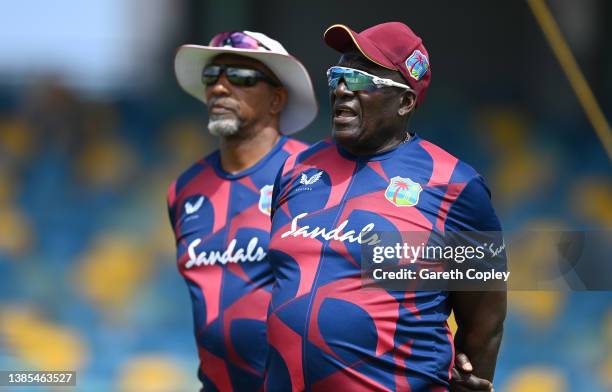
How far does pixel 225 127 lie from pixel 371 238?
1.32m

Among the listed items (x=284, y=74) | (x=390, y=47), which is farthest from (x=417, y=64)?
(x=284, y=74)

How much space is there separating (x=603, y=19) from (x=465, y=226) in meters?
6.98

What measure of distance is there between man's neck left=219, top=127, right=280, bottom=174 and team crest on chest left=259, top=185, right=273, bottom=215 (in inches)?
6.4

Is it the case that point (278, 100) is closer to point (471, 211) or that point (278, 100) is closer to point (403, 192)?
point (403, 192)

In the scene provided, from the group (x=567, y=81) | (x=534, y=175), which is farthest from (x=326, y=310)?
(x=567, y=81)

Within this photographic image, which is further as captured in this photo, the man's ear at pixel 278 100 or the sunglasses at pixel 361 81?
the man's ear at pixel 278 100

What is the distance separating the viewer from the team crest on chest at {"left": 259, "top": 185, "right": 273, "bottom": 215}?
15.7ft

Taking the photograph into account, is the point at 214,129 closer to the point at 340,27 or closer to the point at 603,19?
the point at 340,27

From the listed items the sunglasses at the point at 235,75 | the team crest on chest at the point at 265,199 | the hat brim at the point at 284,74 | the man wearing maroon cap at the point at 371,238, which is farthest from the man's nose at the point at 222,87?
the man wearing maroon cap at the point at 371,238

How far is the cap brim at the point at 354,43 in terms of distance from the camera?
12.8 feet

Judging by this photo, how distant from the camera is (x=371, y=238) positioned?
12.4ft

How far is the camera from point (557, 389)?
757 cm

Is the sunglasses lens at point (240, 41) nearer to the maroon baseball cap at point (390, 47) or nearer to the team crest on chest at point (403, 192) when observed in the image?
the maroon baseball cap at point (390, 47)

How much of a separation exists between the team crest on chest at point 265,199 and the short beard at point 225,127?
0.27 meters
